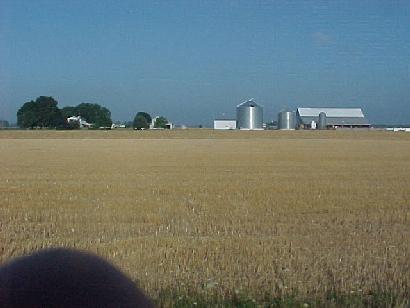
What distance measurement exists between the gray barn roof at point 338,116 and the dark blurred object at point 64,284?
132714 millimetres

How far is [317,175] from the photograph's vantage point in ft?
87.2

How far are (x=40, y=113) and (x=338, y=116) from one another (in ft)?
236

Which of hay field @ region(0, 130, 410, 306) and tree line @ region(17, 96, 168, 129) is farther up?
tree line @ region(17, 96, 168, 129)

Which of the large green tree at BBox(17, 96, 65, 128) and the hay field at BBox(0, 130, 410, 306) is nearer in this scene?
the hay field at BBox(0, 130, 410, 306)

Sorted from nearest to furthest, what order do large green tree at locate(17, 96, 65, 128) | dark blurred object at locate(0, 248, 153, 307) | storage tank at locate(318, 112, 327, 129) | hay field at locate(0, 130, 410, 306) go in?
dark blurred object at locate(0, 248, 153, 307) < hay field at locate(0, 130, 410, 306) < large green tree at locate(17, 96, 65, 128) < storage tank at locate(318, 112, 327, 129)

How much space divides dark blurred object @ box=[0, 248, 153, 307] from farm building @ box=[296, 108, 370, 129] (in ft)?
426

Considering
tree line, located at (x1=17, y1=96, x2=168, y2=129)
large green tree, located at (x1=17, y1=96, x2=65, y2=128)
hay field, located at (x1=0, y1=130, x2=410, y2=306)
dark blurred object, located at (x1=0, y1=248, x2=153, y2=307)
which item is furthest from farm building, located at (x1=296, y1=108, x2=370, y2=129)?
dark blurred object, located at (x1=0, y1=248, x2=153, y2=307)

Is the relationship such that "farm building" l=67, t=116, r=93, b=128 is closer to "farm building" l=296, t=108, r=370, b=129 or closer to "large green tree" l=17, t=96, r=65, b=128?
"large green tree" l=17, t=96, r=65, b=128

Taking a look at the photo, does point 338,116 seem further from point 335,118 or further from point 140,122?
point 140,122

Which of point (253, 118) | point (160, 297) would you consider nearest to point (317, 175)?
point (160, 297)

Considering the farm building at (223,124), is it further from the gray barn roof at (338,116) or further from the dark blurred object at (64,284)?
the dark blurred object at (64,284)

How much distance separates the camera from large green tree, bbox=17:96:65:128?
305ft

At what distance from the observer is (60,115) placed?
103875mm

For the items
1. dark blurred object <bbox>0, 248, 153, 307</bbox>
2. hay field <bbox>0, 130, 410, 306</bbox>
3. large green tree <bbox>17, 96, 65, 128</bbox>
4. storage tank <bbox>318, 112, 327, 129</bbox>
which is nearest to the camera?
dark blurred object <bbox>0, 248, 153, 307</bbox>
